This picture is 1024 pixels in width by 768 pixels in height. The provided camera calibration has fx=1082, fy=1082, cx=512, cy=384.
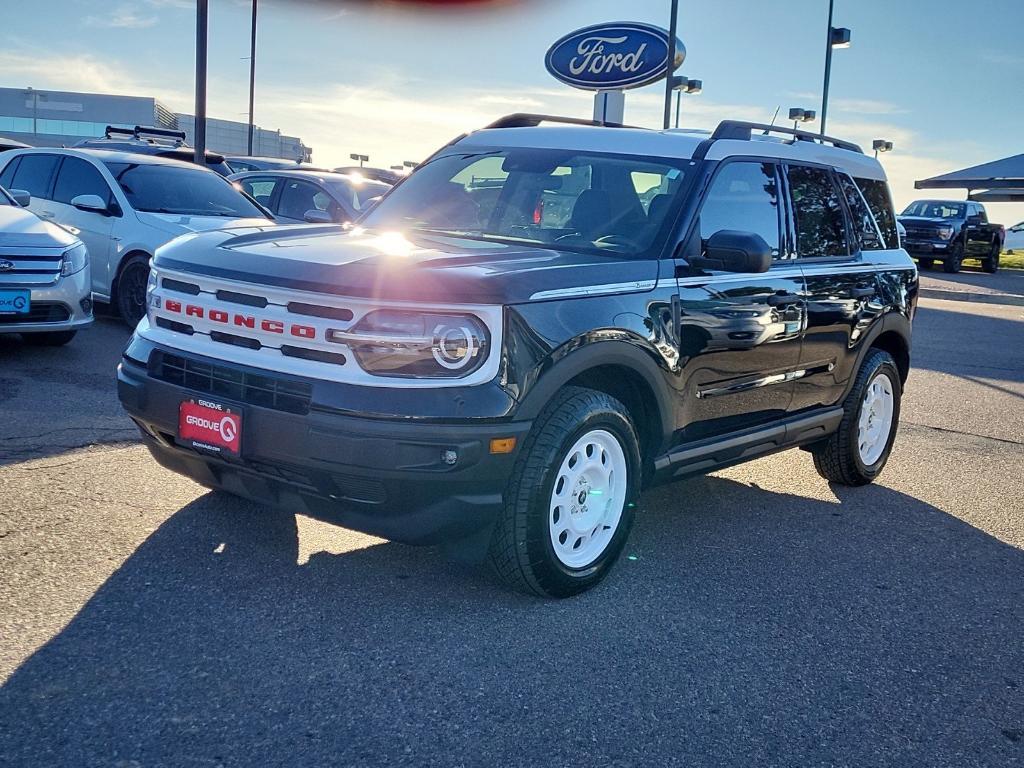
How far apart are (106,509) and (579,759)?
271 cm

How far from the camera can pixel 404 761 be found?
2.90 metres

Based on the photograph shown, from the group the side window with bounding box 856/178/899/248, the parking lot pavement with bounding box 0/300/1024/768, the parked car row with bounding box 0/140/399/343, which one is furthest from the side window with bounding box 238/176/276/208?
the side window with bounding box 856/178/899/248

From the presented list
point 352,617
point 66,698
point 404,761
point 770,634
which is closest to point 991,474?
point 770,634

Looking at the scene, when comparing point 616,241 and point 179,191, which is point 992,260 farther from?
point 616,241

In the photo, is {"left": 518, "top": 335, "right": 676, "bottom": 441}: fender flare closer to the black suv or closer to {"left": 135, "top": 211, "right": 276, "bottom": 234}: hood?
the black suv

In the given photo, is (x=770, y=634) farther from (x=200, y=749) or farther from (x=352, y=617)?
(x=200, y=749)

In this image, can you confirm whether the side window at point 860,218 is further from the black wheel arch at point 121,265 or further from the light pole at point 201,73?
the light pole at point 201,73

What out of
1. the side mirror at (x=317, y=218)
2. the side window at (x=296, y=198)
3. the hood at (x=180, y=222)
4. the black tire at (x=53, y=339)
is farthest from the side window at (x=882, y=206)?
the side window at (x=296, y=198)

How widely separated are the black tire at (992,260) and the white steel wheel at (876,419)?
2726 centimetres

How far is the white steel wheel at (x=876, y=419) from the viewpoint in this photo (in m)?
6.32

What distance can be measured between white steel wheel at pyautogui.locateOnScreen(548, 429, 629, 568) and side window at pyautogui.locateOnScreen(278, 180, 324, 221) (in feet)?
29.2

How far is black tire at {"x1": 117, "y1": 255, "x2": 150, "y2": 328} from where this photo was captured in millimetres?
9992

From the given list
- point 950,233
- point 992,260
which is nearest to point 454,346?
point 950,233

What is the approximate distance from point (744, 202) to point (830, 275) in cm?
80
